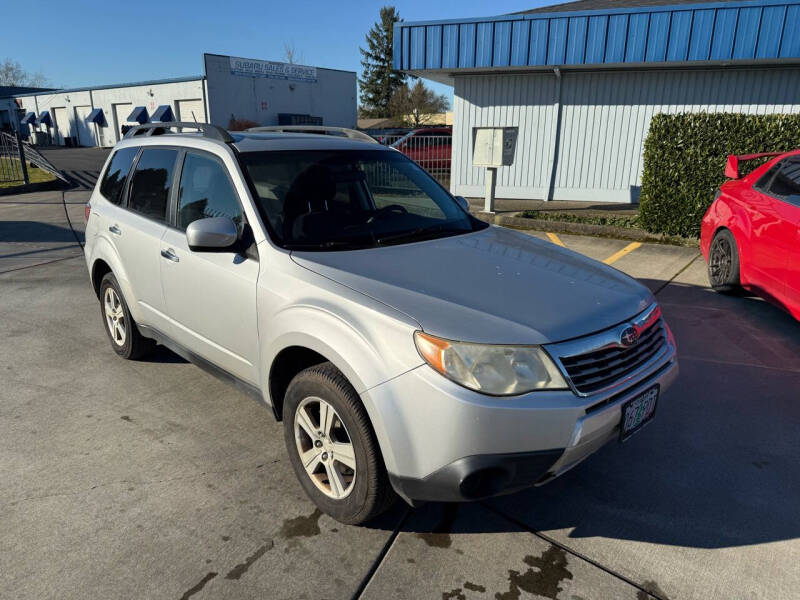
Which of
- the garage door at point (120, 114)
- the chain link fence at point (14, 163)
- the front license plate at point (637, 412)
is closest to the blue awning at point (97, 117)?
the garage door at point (120, 114)

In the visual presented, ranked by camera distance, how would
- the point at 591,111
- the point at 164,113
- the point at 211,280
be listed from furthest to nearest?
the point at 164,113
the point at 591,111
the point at 211,280

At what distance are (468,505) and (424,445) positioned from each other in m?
0.85

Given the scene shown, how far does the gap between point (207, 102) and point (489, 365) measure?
3773cm

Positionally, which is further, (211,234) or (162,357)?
(162,357)

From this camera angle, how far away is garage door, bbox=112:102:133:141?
4134cm

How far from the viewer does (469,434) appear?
2.16 meters

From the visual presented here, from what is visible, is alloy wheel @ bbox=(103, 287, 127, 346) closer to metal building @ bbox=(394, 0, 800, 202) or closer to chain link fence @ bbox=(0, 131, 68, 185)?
metal building @ bbox=(394, 0, 800, 202)

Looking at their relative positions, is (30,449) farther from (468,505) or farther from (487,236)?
(487,236)

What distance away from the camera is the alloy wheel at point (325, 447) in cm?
259

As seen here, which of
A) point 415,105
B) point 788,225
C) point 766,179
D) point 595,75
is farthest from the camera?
point 415,105

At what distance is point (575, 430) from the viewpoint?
227 centimetres

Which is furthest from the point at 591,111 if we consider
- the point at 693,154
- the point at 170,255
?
the point at 170,255

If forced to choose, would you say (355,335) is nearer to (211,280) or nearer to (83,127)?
(211,280)

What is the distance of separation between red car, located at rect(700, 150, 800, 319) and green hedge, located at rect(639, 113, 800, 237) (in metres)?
2.56
